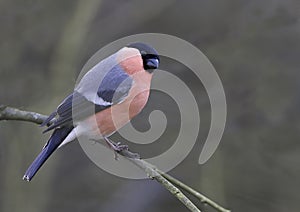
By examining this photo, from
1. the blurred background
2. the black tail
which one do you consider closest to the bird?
the black tail

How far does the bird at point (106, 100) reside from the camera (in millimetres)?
2434

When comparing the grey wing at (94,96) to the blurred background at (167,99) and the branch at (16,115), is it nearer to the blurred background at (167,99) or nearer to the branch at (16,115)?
the branch at (16,115)

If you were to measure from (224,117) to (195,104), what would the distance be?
19 centimetres

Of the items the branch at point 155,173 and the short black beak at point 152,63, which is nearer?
the branch at point 155,173

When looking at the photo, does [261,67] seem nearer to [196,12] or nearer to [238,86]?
[238,86]

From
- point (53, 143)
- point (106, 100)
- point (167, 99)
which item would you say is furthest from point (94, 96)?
point (167, 99)

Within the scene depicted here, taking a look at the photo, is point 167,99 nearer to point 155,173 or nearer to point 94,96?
point 94,96

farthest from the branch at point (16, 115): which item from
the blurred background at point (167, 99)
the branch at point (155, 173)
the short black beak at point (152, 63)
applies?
the blurred background at point (167, 99)

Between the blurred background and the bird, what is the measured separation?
1.60m

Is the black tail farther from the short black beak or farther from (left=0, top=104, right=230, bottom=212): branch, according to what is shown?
the short black beak

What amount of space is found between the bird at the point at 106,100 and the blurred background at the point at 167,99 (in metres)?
1.60

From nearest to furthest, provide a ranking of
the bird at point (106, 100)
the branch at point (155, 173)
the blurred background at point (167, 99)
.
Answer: the branch at point (155, 173) < the bird at point (106, 100) < the blurred background at point (167, 99)

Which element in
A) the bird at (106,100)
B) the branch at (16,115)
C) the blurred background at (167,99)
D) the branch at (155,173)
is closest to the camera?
the branch at (155,173)

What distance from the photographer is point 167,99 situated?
4410mm
